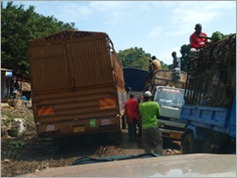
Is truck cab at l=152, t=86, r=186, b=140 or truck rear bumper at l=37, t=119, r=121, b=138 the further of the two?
truck cab at l=152, t=86, r=186, b=140

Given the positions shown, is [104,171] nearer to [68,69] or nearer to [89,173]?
[89,173]

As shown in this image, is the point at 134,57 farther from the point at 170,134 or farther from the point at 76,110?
the point at 76,110

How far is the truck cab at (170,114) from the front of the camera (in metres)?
12.7

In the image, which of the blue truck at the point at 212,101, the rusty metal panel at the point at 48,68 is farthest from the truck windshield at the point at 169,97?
the rusty metal panel at the point at 48,68

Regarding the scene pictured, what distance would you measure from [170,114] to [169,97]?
2.65 feet

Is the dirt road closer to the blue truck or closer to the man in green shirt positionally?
the man in green shirt

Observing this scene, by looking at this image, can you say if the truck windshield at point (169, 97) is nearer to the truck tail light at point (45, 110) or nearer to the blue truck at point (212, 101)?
the blue truck at point (212, 101)

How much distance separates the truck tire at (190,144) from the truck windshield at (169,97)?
308 cm

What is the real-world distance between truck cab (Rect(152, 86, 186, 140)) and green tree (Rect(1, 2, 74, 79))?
20552 millimetres

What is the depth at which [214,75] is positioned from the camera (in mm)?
8172

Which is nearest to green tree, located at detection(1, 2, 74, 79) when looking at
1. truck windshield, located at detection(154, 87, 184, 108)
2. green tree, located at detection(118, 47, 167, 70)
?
truck windshield, located at detection(154, 87, 184, 108)

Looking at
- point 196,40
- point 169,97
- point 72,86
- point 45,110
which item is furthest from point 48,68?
point 196,40

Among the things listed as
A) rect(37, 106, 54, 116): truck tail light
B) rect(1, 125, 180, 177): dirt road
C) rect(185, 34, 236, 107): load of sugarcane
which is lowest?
rect(1, 125, 180, 177): dirt road

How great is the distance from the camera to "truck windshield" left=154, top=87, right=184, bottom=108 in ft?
43.6
